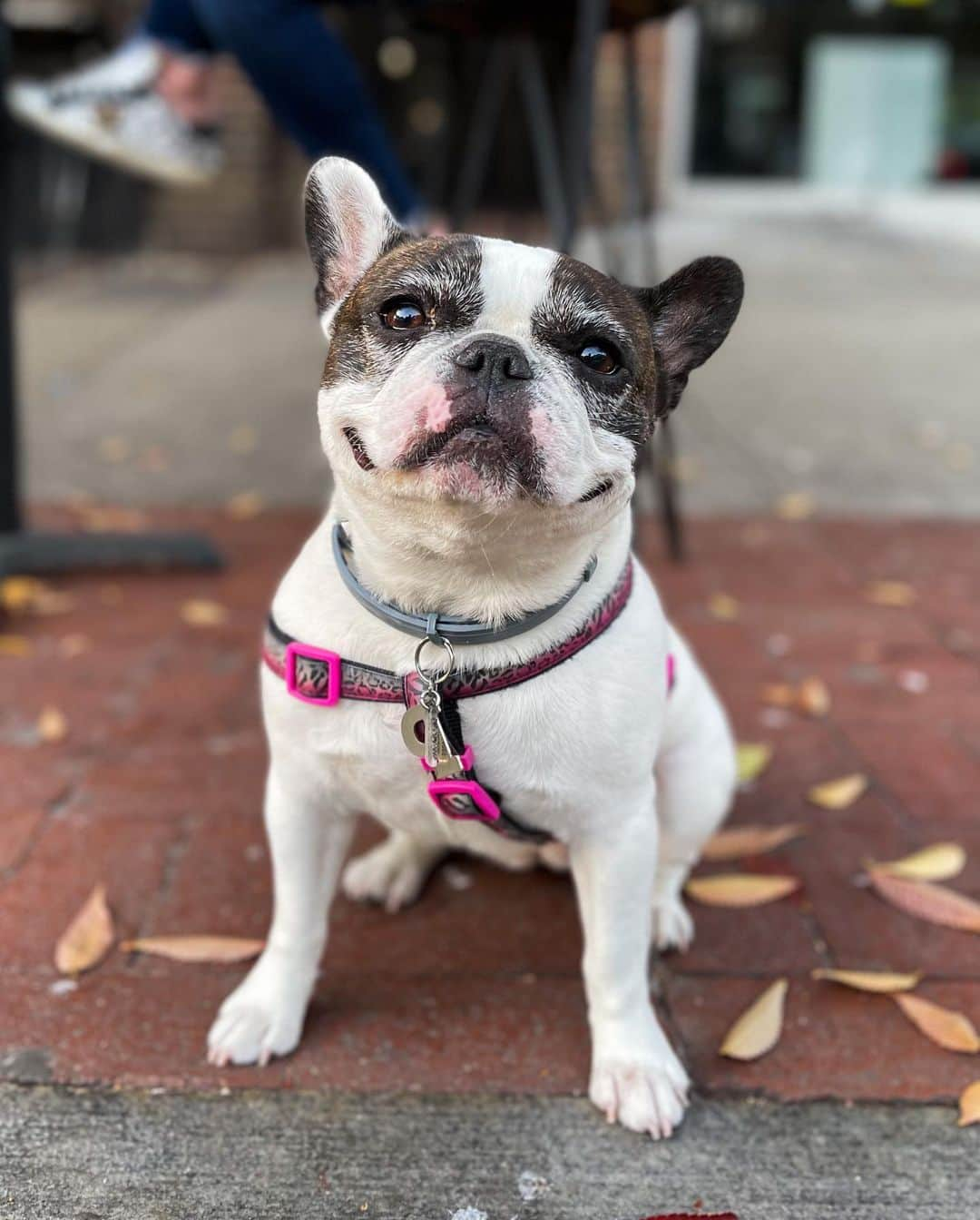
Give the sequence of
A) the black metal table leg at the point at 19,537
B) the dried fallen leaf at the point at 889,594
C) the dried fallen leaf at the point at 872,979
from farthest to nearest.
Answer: the dried fallen leaf at the point at 889,594
the black metal table leg at the point at 19,537
the dried fallen leaf at the point at 872,979

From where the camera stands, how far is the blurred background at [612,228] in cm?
531

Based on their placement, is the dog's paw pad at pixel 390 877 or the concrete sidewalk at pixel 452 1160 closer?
the concrete sidewalk at pixel 452 1160

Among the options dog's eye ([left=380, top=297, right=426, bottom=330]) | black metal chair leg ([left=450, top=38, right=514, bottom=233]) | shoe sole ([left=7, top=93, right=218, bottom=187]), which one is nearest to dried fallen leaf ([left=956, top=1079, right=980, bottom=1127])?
dog's eye ([left=380, top=297, right=426, bottom=330])

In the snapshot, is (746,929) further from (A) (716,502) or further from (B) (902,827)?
(A) (716,502)

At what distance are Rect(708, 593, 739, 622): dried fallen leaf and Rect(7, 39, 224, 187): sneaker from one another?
245cm

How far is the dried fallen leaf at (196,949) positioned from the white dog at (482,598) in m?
0.19

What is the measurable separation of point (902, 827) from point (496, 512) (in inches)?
66.7

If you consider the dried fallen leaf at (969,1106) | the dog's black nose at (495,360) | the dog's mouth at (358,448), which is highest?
the dog's black nose at (495,360)

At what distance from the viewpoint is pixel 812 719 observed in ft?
11.1

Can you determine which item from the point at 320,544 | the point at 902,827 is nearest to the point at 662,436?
the point at 902,827

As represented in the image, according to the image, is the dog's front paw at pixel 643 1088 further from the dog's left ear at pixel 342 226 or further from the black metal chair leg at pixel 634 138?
the black metal chair leg at pixel 634 138

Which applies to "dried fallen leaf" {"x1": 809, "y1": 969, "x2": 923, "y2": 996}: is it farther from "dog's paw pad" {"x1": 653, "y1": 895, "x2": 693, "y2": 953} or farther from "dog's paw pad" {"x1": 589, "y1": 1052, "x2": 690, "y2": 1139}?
"dog's paw pad" {"x1": 589, "y1": 1052, "x2": 690, "y2": 1139}

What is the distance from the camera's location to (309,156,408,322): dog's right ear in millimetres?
1893

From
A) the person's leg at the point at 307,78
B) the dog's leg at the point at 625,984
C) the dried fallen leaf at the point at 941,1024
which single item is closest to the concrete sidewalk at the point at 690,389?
the person's leg at the point at 307,78
